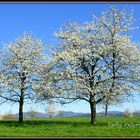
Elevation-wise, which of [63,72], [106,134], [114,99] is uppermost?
[63,72]

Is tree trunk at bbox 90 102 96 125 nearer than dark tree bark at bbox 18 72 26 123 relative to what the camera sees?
Yes

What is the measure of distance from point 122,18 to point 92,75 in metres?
6.30

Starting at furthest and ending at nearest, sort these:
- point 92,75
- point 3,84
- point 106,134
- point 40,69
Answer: point 3,84, point 40,69, point 92,75, point 106,134

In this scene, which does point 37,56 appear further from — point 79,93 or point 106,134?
point 106,134

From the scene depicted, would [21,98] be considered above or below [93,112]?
above

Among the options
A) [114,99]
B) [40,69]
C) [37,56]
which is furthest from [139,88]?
[37,56]

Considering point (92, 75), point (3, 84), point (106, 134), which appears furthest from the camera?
point (3, 84)

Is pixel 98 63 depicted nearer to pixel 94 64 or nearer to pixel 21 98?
pixel 94 64

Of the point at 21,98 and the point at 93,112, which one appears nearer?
the point at 93,112

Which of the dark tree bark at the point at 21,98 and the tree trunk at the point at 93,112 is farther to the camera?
the dark tree bark at the point at 21,98

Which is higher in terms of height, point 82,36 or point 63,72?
point 82,36

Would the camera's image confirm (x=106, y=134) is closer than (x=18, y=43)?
Yes

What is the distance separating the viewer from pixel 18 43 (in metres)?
52.7

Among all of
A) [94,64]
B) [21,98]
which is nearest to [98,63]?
[94,64]
